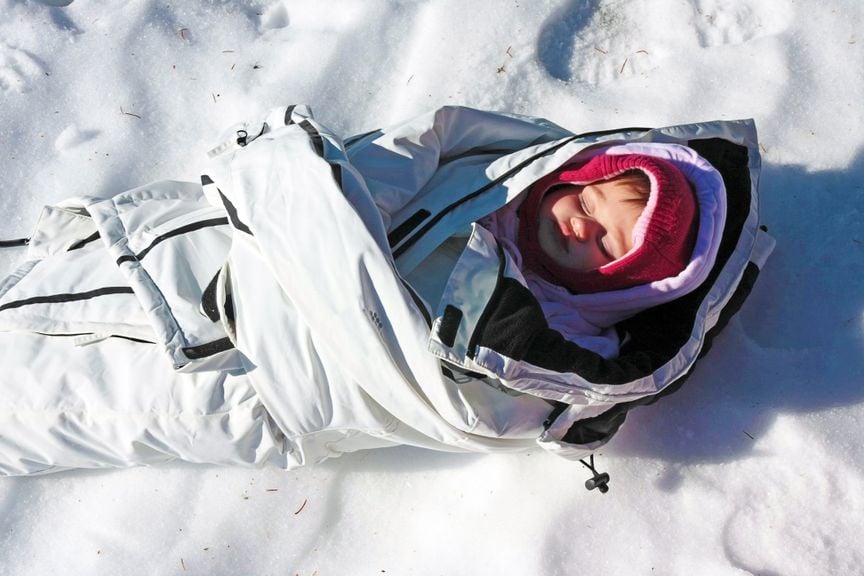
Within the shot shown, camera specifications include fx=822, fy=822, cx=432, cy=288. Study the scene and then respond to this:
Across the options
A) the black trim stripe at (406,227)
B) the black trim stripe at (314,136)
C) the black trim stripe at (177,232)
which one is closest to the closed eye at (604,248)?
the black trim stripe at (406,227)

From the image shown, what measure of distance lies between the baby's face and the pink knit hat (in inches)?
0.7

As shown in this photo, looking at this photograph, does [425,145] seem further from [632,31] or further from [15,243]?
[15,243]

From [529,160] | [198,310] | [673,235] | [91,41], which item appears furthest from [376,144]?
[91,41]

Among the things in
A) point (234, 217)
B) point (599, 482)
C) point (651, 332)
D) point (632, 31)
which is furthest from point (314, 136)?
point (632, 31)

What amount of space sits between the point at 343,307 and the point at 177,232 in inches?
18.1

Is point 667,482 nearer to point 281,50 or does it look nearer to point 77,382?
point 77,382

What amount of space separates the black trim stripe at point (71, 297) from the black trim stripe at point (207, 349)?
0.22 meters

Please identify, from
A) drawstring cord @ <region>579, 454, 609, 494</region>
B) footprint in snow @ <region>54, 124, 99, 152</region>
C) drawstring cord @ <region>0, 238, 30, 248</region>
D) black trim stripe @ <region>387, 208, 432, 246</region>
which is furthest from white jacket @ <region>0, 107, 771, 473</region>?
footprint in snow @ <region>54, 124, 99, 152</region>

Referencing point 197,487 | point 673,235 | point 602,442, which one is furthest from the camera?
point 197,487

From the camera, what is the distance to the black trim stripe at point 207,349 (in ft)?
5.06

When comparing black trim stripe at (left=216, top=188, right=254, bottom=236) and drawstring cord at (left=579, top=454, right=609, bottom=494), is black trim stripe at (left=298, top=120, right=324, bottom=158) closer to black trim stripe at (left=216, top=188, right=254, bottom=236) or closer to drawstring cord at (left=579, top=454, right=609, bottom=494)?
black trim stripe at (left=216, top=188, right=254, bottom=236)

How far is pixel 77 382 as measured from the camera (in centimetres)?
165

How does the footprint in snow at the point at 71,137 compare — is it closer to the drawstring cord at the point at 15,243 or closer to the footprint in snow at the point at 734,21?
the drawstring cord at the point at 15,243

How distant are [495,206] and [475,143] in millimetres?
219
